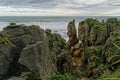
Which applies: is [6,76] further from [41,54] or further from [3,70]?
[41,54]

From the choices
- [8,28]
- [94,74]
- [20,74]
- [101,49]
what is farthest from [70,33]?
[20,74]

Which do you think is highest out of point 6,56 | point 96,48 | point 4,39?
point 4,39

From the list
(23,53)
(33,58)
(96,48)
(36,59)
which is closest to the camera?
(23,53)

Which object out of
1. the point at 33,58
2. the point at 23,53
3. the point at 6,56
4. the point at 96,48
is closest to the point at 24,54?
the point at 23,53

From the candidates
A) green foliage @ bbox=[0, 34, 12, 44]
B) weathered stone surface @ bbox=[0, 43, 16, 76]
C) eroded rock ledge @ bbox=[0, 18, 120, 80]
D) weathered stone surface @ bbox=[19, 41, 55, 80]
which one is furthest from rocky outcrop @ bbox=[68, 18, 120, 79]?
green foliage @ bbox=[0, 34, 12, 44]

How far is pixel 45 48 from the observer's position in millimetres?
25625

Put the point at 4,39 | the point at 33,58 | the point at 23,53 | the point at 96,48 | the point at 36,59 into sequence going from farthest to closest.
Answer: the point at 96,48 → the point at 4,39 → the point at 36,59 → the point at 33,58 → the point at 23,53

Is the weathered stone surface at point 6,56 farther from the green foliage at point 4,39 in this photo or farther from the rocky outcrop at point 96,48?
the rocky outcrop at point 96,48

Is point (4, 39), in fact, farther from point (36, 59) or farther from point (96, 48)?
point (96, 48)

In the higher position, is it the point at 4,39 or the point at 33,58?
the point at 4,39

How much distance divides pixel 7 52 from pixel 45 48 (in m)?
3.41

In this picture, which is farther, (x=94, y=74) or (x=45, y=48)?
(x=94, y=74)

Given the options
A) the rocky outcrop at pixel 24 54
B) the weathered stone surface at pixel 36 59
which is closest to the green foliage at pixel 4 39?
the rocky outcrop at pixel 24 54

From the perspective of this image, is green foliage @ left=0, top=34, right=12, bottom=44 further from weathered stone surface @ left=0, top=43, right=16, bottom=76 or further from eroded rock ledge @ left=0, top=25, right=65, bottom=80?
weathered stone surface @ left=0, top=43, right=16, bottom=76
